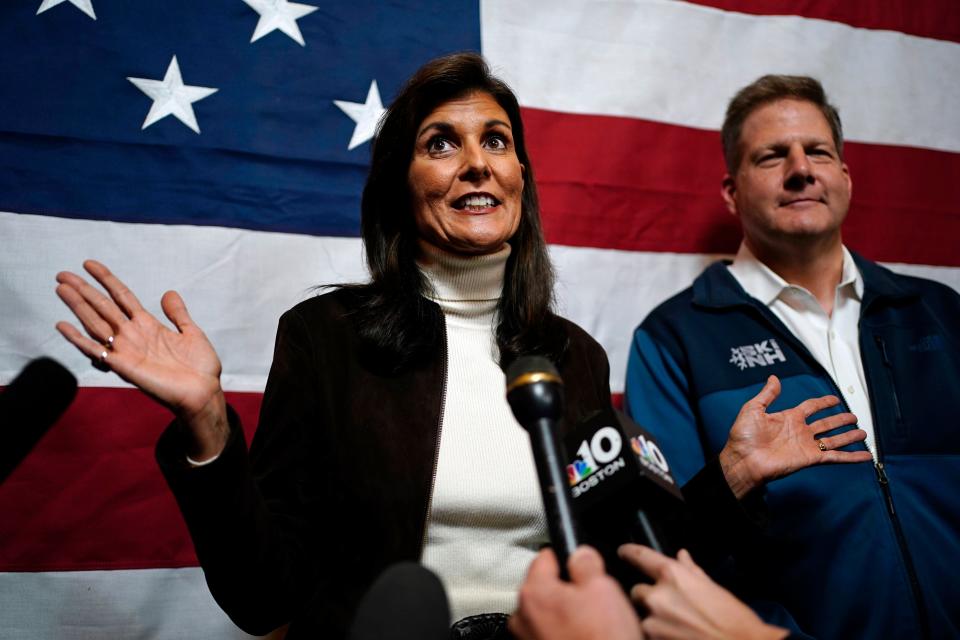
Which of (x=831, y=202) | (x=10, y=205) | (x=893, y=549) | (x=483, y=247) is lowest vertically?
(x=893, y=549)

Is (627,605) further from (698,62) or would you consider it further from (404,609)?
(698,62)

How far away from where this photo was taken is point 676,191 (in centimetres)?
199

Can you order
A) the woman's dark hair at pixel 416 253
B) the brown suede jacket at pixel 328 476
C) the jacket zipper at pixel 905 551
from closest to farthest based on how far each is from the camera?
1. the brown suede jacket at pixel 328 476
2. the woman's dark hair at pixel 416 253
3. the jacket zipper at pixel 905 551

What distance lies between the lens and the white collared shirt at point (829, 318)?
1.64 m

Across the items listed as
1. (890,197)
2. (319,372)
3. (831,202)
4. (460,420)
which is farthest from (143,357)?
(890,197)

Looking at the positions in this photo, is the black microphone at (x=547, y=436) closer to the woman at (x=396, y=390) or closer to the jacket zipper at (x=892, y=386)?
the woman at (x=396, y=390)

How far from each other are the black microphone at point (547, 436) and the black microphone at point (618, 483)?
115 millimetres

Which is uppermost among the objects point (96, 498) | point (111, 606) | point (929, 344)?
point (929, 344)

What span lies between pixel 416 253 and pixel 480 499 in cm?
45

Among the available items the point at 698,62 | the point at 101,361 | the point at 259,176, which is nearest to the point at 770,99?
Result: the point at 698,62

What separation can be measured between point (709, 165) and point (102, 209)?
132 centimetres

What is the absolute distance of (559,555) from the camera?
2.24ft

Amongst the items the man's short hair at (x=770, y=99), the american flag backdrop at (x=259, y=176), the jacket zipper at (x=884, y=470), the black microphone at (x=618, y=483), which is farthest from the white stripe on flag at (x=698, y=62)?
the black microphone at (x=618, y=483)

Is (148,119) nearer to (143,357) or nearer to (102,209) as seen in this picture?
(102,209)
